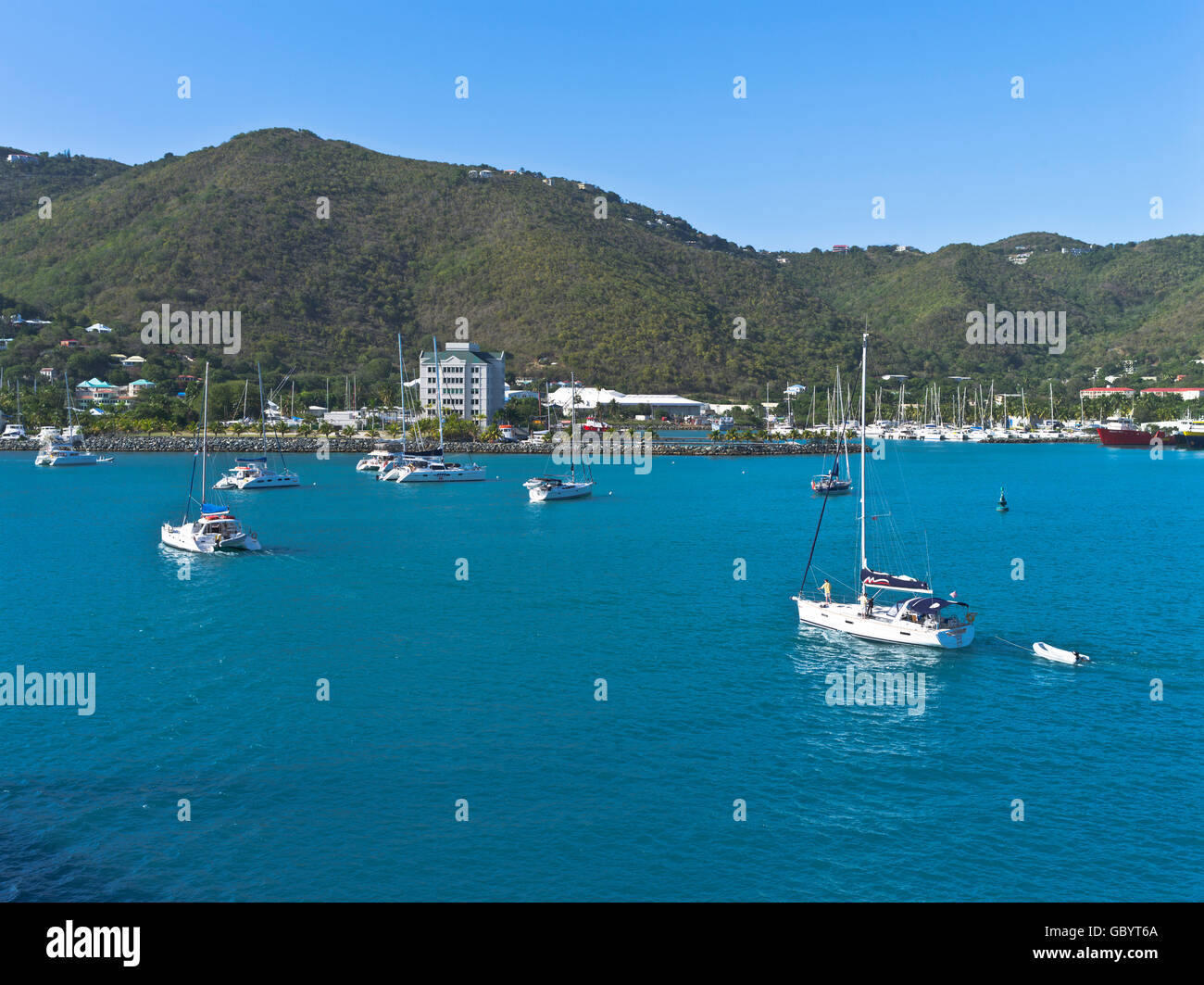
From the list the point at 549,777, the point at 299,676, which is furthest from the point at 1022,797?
the point at 299,676

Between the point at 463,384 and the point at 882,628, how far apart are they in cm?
14138

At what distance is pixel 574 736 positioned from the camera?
83.9ft

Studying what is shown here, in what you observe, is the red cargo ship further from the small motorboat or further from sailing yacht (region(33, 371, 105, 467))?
sailing yacht (region(33, 371, 105, 467))

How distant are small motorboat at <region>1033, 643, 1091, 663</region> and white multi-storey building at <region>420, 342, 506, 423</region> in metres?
139

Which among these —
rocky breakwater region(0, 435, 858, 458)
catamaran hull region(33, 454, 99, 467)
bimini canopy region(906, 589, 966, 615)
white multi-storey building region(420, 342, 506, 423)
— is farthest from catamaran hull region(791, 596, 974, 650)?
white multi-storey building region(420, 342, 506, 423)

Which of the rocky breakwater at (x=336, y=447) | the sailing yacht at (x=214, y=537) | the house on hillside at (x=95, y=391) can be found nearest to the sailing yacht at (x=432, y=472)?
the rocky breakwater at (x=336, y=447)

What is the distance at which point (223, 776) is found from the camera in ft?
74.6

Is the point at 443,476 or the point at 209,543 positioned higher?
the point at 443,476

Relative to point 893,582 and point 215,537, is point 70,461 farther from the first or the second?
point 893,582

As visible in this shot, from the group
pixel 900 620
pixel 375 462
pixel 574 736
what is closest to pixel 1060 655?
pixel 900 620

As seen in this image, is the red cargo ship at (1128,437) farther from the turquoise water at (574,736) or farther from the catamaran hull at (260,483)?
the catamaran hull at (260,483)

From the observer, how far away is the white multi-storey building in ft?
553

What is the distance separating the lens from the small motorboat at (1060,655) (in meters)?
32.1
